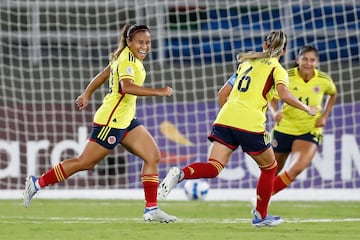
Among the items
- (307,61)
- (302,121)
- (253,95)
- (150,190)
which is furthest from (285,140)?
(253,95)

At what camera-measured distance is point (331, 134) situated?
14562 millimetres

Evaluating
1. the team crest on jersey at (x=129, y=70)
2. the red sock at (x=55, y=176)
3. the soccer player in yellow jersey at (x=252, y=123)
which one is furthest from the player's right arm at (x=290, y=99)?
the red sock at (x=55, y=176)

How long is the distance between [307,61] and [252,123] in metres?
2.59

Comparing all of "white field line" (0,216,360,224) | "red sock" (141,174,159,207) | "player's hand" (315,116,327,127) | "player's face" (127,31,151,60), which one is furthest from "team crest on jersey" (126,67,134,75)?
"player's hand" (315,116,327,127)

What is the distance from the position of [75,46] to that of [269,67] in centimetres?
722

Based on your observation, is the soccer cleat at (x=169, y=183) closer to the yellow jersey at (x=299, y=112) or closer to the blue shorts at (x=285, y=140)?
the blue shorts at (x=285, y=140)

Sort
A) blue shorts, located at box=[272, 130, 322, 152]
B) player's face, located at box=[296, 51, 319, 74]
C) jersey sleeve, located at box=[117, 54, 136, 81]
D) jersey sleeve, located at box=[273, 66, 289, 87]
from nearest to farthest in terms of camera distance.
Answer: jersey sleeve, located at box=[273, 66, 289, 87] < jersey sleeve, located at box=[117, 54, 136, 81] < player's face, located at box=[296, 51, 319, 74] < blue shorts, located at box=[272, 130, 322, 152]

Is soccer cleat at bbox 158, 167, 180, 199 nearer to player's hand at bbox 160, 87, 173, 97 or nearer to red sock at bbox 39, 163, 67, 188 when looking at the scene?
player's hand at bbox 160, 87, 173, 97

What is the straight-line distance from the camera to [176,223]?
397 inches

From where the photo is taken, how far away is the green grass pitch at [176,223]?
29.0 feet

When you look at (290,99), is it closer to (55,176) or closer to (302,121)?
(55,176)

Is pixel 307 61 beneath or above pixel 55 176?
above

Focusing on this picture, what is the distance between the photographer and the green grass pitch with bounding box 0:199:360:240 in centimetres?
884

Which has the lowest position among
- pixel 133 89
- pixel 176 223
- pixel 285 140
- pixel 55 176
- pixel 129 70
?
pixel 176 223
